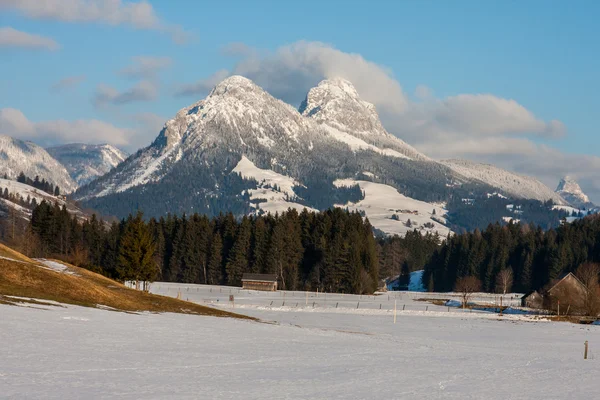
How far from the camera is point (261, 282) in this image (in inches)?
5974

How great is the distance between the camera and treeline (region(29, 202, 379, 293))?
511 feet

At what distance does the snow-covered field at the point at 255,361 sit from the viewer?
30.1 m

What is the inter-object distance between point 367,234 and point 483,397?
437 feet

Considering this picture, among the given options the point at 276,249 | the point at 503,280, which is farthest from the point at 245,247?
the point at 503,280

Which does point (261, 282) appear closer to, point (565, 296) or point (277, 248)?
point (277, 248)

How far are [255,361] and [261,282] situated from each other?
367ft

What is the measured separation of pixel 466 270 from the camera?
646 feet

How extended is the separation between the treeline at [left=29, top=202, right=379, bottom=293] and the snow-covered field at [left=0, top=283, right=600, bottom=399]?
8584 cm

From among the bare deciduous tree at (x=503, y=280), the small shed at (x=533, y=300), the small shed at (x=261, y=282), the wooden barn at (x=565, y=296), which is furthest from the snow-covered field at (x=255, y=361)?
the bare deciduous tree at (x=503, y=280)

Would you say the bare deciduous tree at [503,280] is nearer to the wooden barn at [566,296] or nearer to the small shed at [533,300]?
the small shed at [533,300]

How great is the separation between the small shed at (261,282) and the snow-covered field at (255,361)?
266 ft

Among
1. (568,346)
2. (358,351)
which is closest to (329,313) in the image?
(568,346)

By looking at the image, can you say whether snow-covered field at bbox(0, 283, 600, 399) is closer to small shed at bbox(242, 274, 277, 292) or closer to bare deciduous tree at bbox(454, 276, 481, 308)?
small shed at bbox(242, 274, 277, 292)

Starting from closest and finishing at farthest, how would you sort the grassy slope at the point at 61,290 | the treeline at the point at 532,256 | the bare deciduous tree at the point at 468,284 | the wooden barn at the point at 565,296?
the grassy slope at the point at 61,290 → the wooden barn at the point at 565,296 → the bare deciduous tree at the point at 468,284 → the treeline at the point at 532,256
